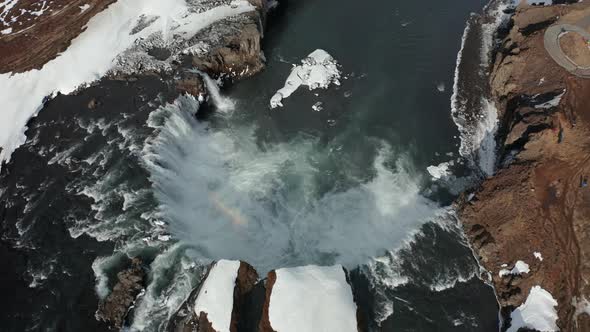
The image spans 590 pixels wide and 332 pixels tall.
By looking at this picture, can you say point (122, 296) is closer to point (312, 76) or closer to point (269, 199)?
point (269, 199)

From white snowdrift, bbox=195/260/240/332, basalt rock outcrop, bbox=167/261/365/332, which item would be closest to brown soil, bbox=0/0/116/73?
white snowdrift, bbox=195/260/240/332

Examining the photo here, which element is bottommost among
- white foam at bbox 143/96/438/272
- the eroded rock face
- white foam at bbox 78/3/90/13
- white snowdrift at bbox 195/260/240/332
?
white foam at bbox 143/96/438/272

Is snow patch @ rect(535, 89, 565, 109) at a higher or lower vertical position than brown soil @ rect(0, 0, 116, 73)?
lower

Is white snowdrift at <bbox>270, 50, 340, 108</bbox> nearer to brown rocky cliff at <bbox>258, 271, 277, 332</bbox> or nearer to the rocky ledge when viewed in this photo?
the rocky ledge

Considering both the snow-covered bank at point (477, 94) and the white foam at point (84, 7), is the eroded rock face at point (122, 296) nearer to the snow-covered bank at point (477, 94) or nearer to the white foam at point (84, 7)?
the snow-covered bank at point (477, 94)

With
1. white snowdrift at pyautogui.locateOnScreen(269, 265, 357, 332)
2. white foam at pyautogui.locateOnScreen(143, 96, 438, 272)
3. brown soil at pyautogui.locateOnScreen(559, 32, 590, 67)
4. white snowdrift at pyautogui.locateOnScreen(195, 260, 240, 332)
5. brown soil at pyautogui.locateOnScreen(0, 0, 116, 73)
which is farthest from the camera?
brown soil at pyautogui.locateOnScreen(0, 0, 116, 73)

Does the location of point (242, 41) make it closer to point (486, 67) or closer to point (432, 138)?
point (432, 138)
